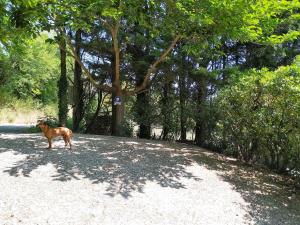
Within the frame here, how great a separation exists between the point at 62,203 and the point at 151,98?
901 centimetres

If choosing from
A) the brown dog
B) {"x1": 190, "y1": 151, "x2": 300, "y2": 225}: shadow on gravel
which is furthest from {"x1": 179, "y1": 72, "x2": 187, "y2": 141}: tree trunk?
the brown dog

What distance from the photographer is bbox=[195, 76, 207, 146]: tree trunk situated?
12091 millimetres

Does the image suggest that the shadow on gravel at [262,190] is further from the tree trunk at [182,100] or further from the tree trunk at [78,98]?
the tree trunk at [78,98]

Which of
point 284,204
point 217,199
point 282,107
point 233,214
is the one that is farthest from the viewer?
point 282,107

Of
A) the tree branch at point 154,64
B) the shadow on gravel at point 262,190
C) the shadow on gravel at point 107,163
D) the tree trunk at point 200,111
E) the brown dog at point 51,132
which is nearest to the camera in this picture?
the shadow on gravel at point 262,190

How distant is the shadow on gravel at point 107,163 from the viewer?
6.05 m

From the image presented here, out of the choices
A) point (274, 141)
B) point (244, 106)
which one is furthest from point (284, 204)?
point (244, 106)

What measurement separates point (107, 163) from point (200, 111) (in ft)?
19.6

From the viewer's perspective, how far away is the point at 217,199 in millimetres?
5930

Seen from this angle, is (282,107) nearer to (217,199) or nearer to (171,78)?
(217,199)

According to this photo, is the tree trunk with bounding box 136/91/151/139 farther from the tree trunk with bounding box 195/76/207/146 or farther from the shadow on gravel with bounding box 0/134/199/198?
the shadow on gravel with bounding box 0/134/199/198

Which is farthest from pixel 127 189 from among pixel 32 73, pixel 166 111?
pixel 32 73

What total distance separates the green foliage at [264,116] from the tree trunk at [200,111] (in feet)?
5.68

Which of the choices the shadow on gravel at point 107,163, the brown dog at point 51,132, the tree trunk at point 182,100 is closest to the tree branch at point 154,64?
the tree trunk at point 182,100
